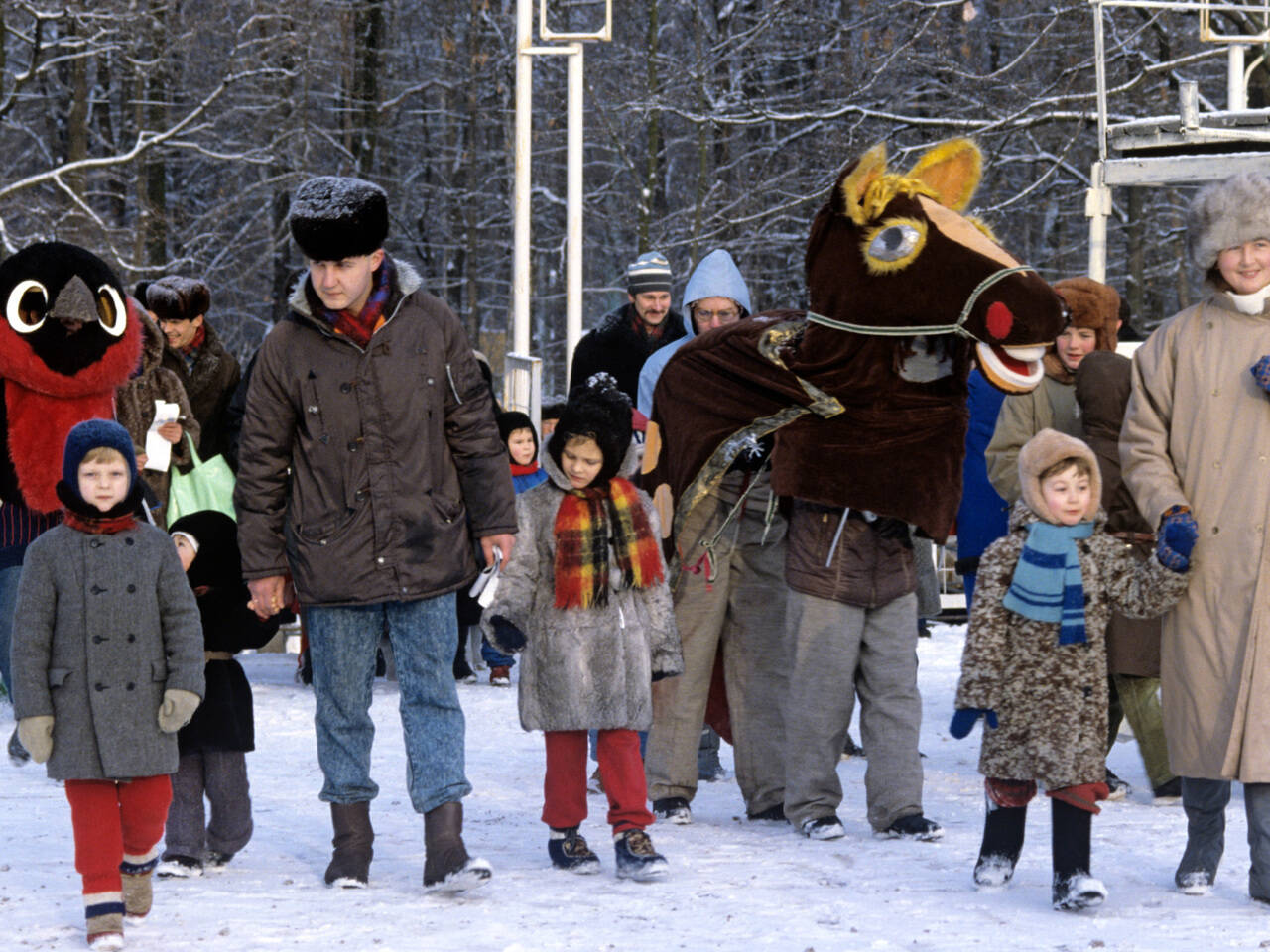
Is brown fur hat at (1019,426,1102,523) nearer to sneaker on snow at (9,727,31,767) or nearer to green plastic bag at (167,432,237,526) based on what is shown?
green plastic bag at (167,432,237,526)

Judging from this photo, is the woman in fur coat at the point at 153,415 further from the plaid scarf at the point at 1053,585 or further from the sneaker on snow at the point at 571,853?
the plaid scarf at the point at 1053,585

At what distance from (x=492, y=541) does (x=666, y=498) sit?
1.33 m

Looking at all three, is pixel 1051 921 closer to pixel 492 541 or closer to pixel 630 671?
pixel 630 671

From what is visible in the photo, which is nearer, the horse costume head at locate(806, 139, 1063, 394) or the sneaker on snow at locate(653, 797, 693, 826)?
the horse costume head at locate(806, 139, 1063, 394)

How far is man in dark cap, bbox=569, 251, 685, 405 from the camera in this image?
26.5 ft

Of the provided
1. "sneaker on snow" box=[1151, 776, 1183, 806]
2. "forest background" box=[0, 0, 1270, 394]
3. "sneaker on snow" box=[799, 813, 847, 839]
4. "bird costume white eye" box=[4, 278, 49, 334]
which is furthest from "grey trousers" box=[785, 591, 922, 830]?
"forest background" box=[0, 0, 1270, 394]

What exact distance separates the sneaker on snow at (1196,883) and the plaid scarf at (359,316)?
2655 mm

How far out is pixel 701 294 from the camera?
7.07m

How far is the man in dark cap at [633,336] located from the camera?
8078 millimetres

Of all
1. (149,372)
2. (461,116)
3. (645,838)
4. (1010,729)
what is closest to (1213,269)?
(1010,729)

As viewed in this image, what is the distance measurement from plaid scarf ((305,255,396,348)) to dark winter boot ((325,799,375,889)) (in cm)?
130

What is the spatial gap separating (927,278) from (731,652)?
1.61m

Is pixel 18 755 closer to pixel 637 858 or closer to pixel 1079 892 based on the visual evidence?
pixel 637 858

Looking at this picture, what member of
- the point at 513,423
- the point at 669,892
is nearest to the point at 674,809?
the point at 669,892
